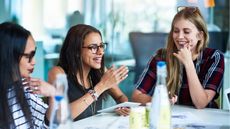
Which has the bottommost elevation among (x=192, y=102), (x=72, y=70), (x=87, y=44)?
(x=192, y=102)

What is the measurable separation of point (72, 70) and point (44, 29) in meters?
2.06

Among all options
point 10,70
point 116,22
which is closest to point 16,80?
point 10,70

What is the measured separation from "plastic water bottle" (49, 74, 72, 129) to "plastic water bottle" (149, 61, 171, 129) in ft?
0.94

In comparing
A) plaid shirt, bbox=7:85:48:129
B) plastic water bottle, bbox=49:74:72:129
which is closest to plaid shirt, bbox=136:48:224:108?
plaid shirt, bbox=7:85:48:129

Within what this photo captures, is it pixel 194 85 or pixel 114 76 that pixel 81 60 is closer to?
pixel 114 76

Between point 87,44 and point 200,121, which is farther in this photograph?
point 87,44

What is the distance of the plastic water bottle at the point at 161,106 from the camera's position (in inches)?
48.8

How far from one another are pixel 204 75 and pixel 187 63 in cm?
15

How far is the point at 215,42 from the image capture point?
4027 mm

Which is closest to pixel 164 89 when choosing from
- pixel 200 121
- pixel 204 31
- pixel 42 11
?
pixel 200 121

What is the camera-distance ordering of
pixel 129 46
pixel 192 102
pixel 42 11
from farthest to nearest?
pixel 129 46, pixel 42 11, pixel 192 102

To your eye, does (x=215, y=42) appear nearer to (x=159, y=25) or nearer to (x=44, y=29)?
(x=159, y=25)

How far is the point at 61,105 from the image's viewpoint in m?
1.07

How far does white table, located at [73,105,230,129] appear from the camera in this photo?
1.49 metres
